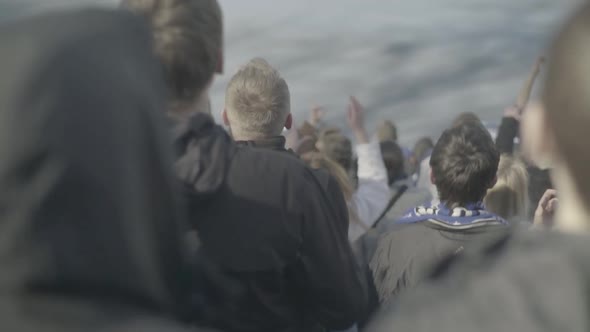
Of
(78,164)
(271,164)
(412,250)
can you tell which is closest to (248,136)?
(271,164)

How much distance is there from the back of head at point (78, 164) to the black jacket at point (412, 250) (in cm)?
201

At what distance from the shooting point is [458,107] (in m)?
10.6

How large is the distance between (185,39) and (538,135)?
0.77 m

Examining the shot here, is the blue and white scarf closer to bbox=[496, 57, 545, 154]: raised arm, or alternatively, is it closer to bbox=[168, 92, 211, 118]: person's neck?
bbox=[168, 92, 211, 118]: person's neck

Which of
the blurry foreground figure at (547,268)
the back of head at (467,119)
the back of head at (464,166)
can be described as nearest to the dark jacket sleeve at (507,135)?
the back of head at (467,119)

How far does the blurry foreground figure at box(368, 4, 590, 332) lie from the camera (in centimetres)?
108

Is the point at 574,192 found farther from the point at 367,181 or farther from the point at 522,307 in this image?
the point at 367,181

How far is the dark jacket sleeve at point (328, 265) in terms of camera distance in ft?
7.25

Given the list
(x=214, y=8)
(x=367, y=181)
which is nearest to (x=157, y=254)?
(x=214, y=8)

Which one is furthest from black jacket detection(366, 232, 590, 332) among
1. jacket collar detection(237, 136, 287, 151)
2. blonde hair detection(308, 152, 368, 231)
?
blonde hair detection(308, 152, 368, 231)

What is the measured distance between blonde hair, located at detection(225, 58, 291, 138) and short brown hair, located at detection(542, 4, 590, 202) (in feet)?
5.12

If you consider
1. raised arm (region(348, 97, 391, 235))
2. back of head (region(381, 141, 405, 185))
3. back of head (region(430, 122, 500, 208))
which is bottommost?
back of head (region(381, 141, 405, 185))

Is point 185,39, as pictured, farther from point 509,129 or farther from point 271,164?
point 509,129

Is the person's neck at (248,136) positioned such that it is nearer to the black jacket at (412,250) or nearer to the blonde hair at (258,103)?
the blonde hair at (258,103)
